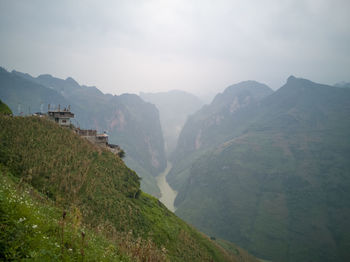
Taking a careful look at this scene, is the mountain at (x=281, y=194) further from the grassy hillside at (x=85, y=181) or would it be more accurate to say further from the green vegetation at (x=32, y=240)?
the green vegetation at (x=32, y=240)

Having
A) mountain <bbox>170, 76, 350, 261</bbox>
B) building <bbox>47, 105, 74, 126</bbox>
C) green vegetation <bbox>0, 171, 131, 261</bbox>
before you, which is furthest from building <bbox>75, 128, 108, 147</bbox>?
mountain <bbox>170, 76, 350, 261</bbox>

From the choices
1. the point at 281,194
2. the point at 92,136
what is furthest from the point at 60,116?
the point at 281,194

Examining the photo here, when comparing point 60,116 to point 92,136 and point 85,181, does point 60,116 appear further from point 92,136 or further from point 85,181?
point 85,181

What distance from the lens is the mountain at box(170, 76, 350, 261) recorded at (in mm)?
104750

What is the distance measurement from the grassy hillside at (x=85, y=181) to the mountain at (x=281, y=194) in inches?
3458

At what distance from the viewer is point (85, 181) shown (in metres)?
31.0

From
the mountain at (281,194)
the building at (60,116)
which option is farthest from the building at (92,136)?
the mountain at (281,194)

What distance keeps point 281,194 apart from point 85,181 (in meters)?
138

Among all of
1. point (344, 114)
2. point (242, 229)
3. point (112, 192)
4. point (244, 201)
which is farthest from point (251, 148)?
point (112, 192)

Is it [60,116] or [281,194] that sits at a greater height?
[60,116]

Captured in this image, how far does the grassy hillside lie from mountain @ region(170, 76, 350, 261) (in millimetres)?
87826

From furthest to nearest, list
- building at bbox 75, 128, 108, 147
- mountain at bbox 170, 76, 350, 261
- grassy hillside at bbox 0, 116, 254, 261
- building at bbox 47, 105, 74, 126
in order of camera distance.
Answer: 1. mountain at bbox 170, 76, 350, 261
2. building at bbox 75, 128, 108, 147
3. building at bbox 47, 105, 74, 126
4. grassy hillside at bbox 0, 116, 254, 261

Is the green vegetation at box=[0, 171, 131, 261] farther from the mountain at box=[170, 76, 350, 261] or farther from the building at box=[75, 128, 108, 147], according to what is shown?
the mountain at box=[170, 76, 350, 261]

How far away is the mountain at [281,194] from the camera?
10475 centimetres
